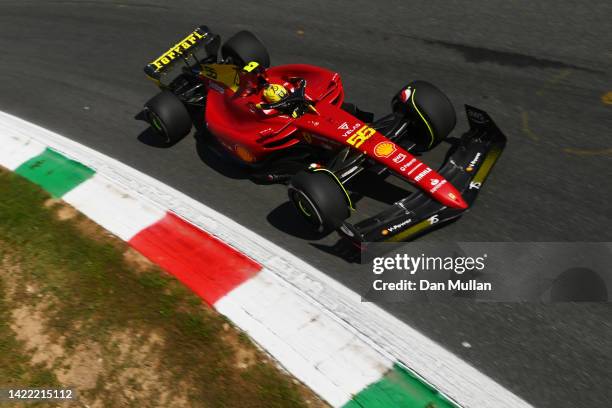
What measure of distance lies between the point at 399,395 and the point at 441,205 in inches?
76.4

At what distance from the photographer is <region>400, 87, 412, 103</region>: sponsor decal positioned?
21.0 ft

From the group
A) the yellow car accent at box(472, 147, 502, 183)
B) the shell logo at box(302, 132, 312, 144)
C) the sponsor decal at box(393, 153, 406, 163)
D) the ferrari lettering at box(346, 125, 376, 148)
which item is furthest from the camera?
the shell logo at box(302, 132, 312, 144)

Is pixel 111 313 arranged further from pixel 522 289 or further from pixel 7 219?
pixel 522 289

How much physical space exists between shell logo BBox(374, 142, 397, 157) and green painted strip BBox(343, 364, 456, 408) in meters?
2.29

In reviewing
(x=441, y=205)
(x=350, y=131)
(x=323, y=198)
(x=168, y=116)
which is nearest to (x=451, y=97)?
(x=350, y=131)

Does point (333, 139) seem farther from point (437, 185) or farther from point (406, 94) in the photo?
point (437, 185)

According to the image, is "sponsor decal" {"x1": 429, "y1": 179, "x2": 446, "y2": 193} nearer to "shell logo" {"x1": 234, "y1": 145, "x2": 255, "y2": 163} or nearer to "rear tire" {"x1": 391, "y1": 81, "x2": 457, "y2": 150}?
"rear tire" {"x1": 391, "y1": 81, "x2": 457, "y2": 150}

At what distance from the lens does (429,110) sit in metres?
6.26

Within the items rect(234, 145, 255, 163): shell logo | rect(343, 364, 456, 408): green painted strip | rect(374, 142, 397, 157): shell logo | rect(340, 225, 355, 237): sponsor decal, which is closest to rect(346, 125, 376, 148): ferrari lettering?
rect(374, 142, 397, 157): shell logo

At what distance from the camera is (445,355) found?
4.75m

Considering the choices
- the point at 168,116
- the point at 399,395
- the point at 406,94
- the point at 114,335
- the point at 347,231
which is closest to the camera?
the point at 399,395

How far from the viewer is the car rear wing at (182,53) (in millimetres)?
7980

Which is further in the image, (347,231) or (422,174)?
(422,174)

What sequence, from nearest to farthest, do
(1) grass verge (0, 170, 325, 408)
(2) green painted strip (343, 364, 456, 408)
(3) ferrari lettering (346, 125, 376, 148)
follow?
(2) green painted strip (343, 364, 456, 408)
(1) grass verge (0, 170, 325, 408)
(3) ferrari lettering (346, 125, 376, 148)
